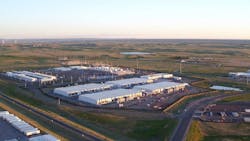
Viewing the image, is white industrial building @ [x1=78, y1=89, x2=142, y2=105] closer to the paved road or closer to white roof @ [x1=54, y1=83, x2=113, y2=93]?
white roof @ [x1=54, y1=83, x2=113, y2=93]

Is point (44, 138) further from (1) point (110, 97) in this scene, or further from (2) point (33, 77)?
(2) point (33, 77)

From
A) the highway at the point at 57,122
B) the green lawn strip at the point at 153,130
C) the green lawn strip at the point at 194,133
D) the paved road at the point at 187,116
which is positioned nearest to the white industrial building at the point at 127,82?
the paved road at the point at 187,116

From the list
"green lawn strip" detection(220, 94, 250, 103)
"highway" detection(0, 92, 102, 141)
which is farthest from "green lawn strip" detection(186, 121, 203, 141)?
"green lawn strip" detection(220, 94, 250, 103)

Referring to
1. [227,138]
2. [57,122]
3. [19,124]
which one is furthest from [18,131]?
[227,138]

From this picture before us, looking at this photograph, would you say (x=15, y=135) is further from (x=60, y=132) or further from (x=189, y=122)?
(x=189, y=122)

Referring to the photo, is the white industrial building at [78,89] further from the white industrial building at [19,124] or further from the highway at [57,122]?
the white industrial building at [19,124]

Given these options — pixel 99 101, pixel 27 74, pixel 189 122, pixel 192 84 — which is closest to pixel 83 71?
pixel 27 74
